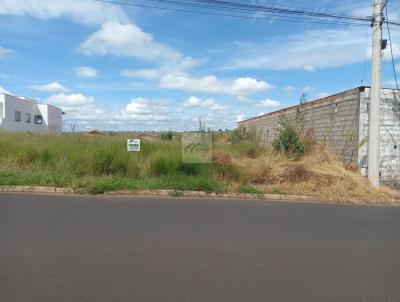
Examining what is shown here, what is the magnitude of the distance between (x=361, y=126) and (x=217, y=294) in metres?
11.1

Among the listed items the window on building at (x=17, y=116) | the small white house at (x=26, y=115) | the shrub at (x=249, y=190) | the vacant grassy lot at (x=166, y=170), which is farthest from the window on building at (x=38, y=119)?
the shrub at (x=249, y=190)

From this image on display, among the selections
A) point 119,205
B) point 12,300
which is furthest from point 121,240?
point 119,205

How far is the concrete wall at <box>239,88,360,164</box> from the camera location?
13.1 m

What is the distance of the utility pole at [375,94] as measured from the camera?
10852 mm

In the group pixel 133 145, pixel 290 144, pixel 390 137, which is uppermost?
pixel 390 137

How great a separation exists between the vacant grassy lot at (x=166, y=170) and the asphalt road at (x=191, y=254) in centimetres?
226

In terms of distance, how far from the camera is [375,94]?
1098 cm

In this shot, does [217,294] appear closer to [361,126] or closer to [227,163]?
[227,163]

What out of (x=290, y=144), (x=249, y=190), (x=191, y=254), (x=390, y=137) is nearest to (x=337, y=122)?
(x=390, y=137)

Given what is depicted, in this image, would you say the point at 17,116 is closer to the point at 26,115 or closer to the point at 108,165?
the point at 26,115

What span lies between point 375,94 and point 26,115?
44.5 meters

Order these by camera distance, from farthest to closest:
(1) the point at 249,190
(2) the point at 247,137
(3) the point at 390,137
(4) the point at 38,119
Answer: (4) the point at 38,119 < (2) the point at 247,137 < (3) the point at 390,137 < (1) the point at 249,190

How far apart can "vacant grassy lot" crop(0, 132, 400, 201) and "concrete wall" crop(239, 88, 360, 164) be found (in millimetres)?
1014

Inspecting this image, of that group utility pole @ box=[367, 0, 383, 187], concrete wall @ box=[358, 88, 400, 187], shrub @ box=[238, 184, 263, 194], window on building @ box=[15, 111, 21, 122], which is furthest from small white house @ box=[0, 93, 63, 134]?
utility pole @ box=[367, 0, 383, 187]
